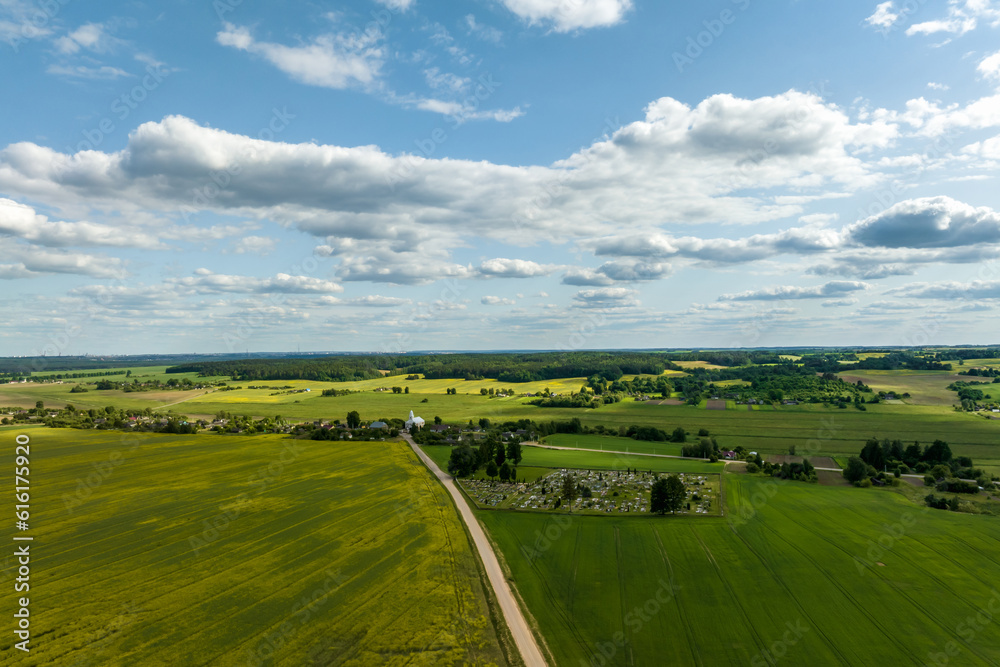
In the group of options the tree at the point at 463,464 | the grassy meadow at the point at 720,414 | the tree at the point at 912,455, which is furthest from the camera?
the grassy meadow at the point at 720,414

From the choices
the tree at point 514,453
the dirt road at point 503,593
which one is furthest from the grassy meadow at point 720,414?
the dirt road at point 503,593

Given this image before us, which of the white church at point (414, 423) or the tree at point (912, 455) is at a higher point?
the white church at point (414, 423)

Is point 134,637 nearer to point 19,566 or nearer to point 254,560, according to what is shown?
point 254,560

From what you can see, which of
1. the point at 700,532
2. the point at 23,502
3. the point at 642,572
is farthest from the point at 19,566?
the point at 700,532

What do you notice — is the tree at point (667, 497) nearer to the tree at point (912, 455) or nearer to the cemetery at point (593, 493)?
the cemetery at point (593, 493)

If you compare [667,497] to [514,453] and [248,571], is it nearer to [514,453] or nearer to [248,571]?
[514,453]
